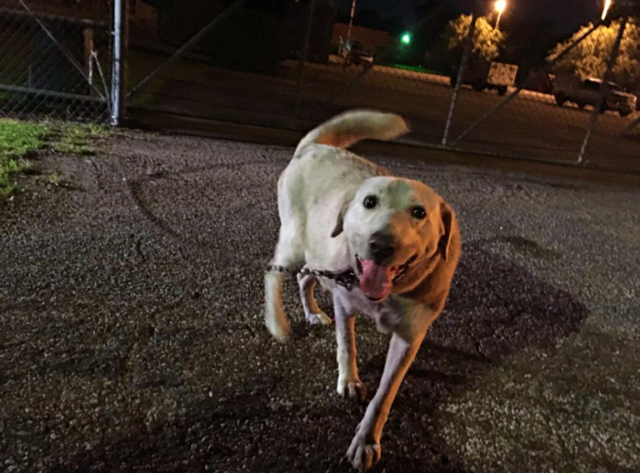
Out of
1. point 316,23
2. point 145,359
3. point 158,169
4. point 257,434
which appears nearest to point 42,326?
point 145,359

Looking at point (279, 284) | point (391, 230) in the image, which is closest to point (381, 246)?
point (391, 230)

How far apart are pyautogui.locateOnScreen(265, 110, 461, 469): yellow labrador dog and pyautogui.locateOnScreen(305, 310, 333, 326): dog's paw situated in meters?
0.24

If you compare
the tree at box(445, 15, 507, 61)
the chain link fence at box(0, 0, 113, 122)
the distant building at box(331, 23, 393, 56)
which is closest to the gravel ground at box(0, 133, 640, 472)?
the chain link fence at box(0, 0, 113, 122)

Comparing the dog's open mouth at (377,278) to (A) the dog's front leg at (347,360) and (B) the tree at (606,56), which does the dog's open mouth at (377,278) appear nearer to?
(A) the dog's front leg at (347,360)

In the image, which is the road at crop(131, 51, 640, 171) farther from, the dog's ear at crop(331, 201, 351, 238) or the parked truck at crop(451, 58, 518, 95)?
the parked truck at crop(451, 58, 518, 95)

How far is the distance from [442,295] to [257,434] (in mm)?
992

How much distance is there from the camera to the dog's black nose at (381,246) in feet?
6.41

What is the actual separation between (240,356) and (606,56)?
2407 centimetres

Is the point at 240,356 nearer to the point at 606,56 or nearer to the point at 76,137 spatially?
the point at 76,137

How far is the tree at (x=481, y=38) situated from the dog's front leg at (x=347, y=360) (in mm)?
32051

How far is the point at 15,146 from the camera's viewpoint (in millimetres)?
5613

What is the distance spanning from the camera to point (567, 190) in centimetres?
781

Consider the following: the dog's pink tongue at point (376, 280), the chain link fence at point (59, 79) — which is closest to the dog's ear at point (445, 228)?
the dog's pink tongue at point (376, 280)

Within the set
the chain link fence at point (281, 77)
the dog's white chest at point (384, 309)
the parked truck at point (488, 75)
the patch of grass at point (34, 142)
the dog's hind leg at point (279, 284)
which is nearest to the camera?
the dog's white chest at point (384, 309)
